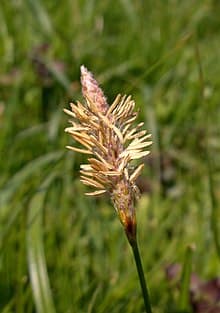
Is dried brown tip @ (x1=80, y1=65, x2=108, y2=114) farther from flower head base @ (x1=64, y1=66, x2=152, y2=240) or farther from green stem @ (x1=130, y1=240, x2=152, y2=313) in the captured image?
green stem @ (x1=130, y1=240, x2=152, y2=313)

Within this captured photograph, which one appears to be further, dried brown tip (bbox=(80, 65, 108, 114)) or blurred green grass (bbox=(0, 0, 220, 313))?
blurred green grass (bbox=(0, 0, 220, 313))

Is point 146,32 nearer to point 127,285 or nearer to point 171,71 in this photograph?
point 171,71

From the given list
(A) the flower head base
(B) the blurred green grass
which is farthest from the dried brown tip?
(B) the blurred green grass

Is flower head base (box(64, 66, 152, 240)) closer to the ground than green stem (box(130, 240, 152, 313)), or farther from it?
farther from it

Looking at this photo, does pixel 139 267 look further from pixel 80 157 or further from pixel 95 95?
pixel 80 157

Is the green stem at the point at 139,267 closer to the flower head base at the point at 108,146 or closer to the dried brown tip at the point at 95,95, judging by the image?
the flower head base at the point at 108,146

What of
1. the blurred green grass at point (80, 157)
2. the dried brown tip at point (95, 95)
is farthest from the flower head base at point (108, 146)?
the blurred green grass at point (80, 157)

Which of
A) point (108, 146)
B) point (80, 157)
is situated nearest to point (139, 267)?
point (108, 146)
